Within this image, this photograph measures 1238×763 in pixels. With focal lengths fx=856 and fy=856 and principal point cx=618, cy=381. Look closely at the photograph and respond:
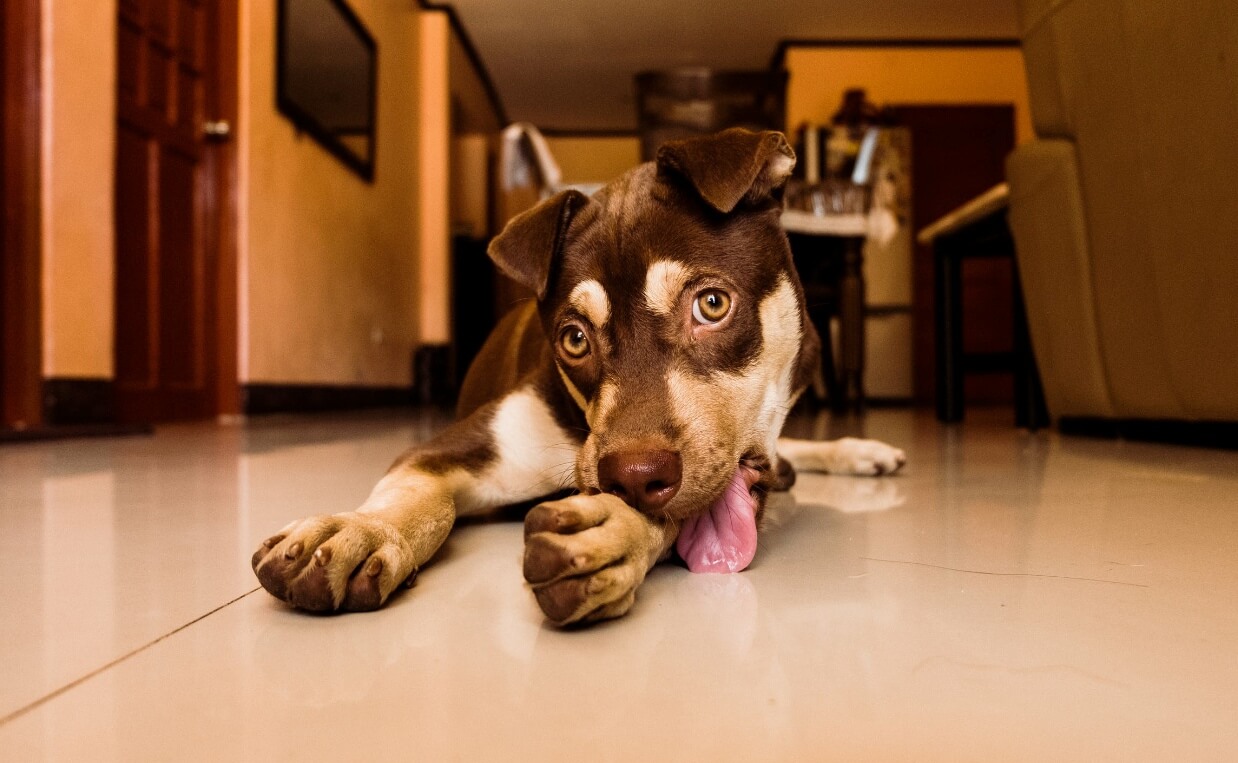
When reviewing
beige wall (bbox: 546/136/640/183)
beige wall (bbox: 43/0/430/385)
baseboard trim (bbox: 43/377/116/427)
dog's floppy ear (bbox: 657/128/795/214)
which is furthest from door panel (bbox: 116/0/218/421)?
beige wall (bbox: 546/136/640/183)

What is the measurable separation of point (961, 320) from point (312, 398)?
5.26m

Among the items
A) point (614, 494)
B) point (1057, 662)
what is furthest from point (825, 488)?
point (1057, 662)

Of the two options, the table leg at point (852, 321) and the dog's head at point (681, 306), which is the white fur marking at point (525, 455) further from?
the table leg at point (852, 321)

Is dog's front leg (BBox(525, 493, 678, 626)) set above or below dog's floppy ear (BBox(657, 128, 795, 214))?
below

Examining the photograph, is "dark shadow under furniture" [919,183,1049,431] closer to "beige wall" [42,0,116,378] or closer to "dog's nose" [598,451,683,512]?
"dog's nose" [598,451,683,512]

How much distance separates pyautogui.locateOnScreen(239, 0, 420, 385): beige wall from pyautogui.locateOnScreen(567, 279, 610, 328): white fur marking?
17.2 ft

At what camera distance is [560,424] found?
1874 millimetres

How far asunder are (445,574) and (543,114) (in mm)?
14971

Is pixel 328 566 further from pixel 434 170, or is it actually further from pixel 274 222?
pixel 434 170

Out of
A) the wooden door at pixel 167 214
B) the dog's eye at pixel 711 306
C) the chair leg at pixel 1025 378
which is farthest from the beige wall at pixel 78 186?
the chair leg at pixel 1025 378

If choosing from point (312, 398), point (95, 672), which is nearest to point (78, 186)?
point (312, 398)

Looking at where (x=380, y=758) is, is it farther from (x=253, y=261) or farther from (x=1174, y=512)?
(x=253, y=261)

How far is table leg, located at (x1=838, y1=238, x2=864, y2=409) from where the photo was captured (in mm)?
6652

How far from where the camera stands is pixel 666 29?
37.7 ft
